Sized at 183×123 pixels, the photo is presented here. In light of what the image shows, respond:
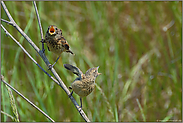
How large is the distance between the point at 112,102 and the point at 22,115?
3.83 ft

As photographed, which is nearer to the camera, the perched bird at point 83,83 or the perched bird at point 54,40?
the perched bird at point 83,83

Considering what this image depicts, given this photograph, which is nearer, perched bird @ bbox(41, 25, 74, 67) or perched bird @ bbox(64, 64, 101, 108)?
perched bird @ bbox(64, 64, 101, 108)

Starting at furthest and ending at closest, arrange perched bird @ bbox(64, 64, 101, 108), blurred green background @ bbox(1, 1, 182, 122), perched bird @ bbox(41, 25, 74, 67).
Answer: blurred green background @ bbox(1, 1, 182, 122) → perched bird @ bbox(41, 25, 74, 67) → perched bird @ bbox(64, 64, 101, 108)

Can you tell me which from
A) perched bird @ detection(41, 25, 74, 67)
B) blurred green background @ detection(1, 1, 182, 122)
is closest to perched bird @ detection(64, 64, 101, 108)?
perched bird @ detection(41, 25, 74, 67)

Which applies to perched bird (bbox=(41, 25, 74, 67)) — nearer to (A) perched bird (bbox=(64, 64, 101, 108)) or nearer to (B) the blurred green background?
(A) perched bird (bbox=(64, 64, 101, 108))

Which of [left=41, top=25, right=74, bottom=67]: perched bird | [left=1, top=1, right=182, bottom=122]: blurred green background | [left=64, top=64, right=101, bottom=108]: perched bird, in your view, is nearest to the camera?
[left=64, top=64, right=101, bottom=108]: perched bird

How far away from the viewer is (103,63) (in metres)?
3.08

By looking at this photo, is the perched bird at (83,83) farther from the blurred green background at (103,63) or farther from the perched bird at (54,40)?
the blurred green background at (103,63)

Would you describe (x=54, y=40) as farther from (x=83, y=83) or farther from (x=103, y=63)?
(x=103, y=63)

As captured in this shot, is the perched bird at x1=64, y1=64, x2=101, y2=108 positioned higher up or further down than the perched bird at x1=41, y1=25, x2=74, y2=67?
further down

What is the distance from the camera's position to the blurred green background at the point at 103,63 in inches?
108

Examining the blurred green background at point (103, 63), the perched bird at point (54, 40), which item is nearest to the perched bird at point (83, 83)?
the perched bird at point (54, 40)

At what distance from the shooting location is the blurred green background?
2.75 meters

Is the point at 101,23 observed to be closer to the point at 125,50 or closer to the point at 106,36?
the point at 106,36
